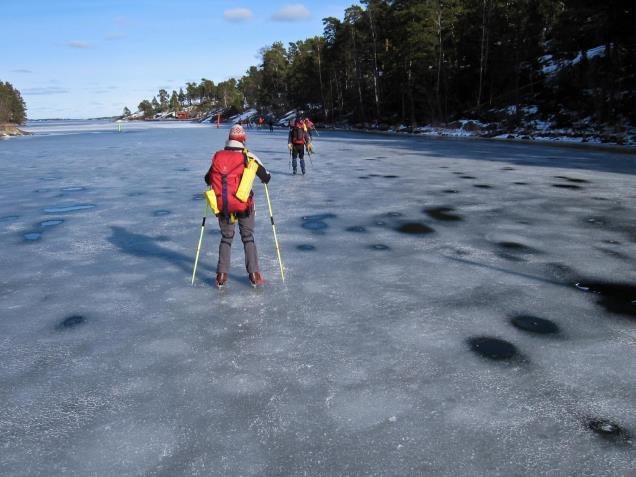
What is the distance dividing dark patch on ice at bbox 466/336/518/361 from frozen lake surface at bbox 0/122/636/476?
2cm

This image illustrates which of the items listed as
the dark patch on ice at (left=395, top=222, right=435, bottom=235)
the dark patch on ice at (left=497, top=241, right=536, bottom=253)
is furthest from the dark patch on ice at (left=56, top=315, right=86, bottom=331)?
the dark patch on ice at (left=497, top=241, right=536, bottom=253)

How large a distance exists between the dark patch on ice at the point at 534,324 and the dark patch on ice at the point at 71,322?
14.5 ft

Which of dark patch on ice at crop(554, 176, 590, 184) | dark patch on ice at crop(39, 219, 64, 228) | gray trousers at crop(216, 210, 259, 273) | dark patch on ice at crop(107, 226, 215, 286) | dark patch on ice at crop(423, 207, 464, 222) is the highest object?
gray trousers at crop(216, 210, 259, 273)

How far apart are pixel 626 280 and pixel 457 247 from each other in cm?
222

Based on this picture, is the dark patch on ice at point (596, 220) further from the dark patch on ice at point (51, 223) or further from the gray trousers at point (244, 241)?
the dark patch on ice at point (51, 223)

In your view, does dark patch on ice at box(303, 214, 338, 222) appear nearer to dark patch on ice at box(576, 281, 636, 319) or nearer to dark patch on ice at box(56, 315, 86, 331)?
dark patch on ice at box(576, 281, 636, 319)

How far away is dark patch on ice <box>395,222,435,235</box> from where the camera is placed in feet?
25.9

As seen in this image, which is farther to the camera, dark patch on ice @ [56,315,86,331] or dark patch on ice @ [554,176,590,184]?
dark patch on ice @ [554,176,590,184]

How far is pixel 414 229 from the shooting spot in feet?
26.6

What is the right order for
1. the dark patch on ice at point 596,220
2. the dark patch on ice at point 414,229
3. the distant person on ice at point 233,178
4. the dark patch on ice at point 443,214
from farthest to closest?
the dark patch on ice at point 443,214 → the dark patch on ice at point 596,220 → the dark patch on ice at point 414,229 → the distant person on ice at point 233,178

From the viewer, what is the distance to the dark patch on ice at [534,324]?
4273 mm

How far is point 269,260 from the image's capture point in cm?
661

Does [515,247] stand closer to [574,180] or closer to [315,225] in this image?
[315,225]

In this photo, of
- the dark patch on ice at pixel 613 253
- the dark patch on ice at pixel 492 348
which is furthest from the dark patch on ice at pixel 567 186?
the dark patch on ice at pixel 492 348
